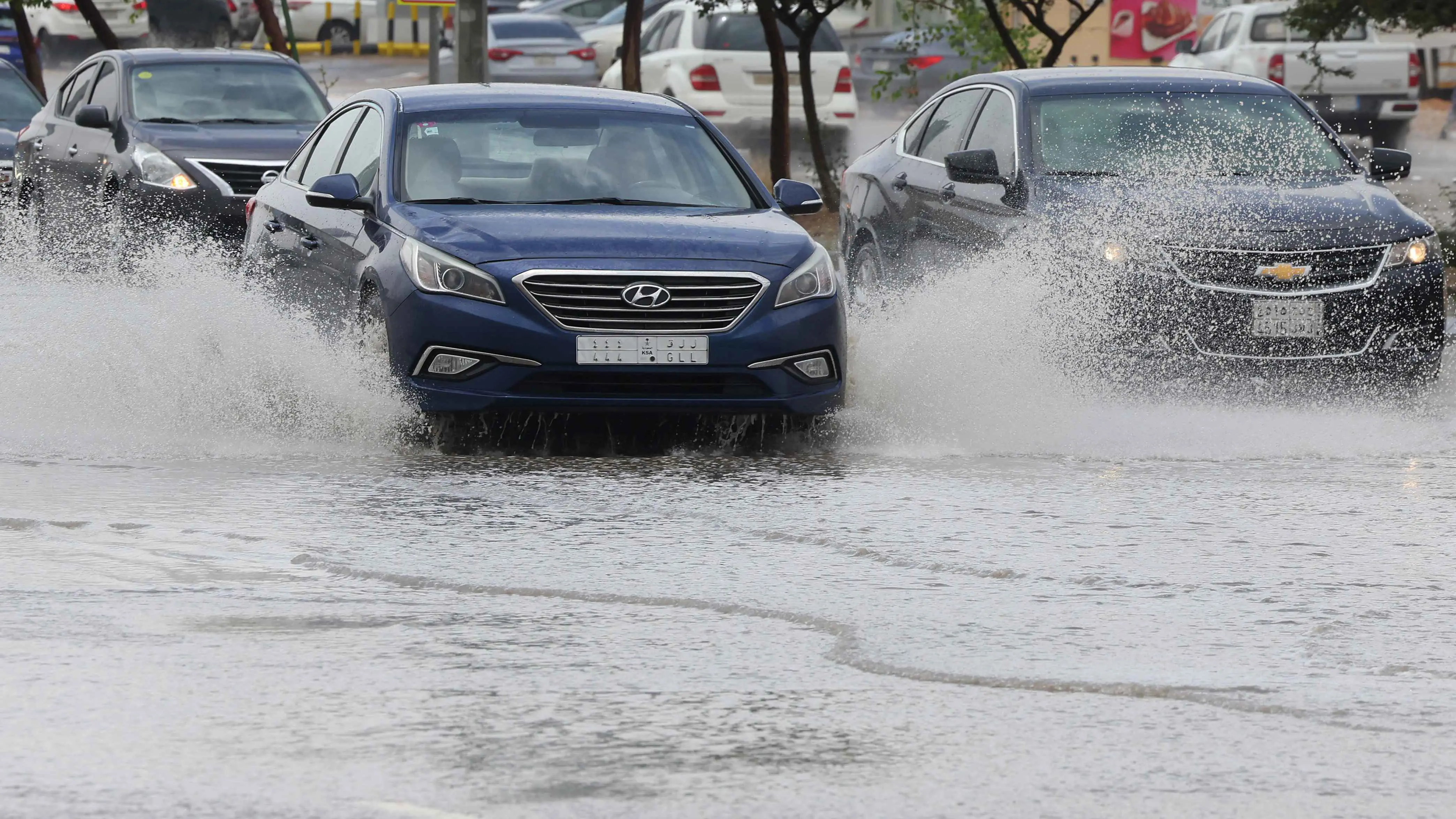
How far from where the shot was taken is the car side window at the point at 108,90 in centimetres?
1806

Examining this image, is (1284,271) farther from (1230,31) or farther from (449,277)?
(1230,31)

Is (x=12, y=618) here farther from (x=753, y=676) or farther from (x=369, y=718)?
(x=753, y=676)

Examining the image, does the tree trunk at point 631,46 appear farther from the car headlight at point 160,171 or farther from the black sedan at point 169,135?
the car headlight at point 160,171

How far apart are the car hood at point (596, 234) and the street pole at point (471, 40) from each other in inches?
424

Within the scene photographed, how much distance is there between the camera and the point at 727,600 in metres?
6.63

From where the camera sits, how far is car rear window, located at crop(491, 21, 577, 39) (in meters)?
36.9

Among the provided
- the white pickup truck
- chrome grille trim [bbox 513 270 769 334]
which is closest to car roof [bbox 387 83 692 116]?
chrome grille trim [bbox 513 270 769 334]

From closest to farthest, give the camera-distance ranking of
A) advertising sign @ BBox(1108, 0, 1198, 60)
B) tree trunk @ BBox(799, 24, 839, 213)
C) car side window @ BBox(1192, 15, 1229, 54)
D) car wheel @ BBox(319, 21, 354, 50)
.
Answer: tree trunk @ BBox(799, 24, 839, 213) → car side window @ BBox(1192, 15, 1229, 54) → advertising sign @ BBox(1108, 0, 1198, 60) → car wheel @ BBox(319, 21, 354, 50)

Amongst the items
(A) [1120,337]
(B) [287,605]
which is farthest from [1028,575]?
(A) [1120,337]

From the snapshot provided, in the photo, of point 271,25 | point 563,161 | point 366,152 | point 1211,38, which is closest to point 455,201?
point 563,161

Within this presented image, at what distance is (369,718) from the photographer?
531 centimetres

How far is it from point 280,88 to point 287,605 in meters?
12.4

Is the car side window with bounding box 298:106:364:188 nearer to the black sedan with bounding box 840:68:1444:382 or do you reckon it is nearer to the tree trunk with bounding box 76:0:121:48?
the black sedan with bounding box 840:68:1444:382

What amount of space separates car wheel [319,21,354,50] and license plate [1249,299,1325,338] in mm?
41100
